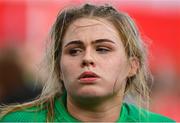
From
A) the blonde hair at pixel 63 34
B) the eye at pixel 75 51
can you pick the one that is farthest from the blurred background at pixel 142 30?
the eye at pixel 75 51

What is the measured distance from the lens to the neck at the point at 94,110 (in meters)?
2.90

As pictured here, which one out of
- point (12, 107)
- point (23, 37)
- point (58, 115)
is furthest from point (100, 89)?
point (23, 37)

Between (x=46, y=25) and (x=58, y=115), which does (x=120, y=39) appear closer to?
(x=58, y=115)

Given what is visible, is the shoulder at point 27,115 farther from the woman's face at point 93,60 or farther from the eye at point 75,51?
the eye at point 75,51

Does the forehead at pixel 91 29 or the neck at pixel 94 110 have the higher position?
the forehead at pixel 91 29

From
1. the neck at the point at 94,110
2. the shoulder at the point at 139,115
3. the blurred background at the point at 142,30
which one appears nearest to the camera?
the neck at the point at 94,110

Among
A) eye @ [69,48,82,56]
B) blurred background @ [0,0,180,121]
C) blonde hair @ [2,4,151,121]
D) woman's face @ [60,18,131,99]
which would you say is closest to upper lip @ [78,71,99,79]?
woman's face @ [60,18,131,99]

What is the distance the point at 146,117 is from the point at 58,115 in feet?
1.40

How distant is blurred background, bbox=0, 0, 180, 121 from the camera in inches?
263

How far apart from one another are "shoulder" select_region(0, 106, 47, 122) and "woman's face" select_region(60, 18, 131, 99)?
0.59ft

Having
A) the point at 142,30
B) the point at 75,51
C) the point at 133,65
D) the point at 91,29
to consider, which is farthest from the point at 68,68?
the point at 142,30

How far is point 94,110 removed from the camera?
2.91 meters

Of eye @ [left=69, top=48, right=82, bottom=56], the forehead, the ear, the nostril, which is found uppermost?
the forehead

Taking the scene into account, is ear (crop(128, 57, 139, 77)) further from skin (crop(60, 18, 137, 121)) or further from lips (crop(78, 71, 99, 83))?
lips (crop(78, 71, 99, 83))
